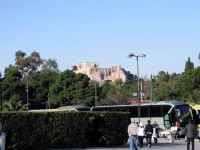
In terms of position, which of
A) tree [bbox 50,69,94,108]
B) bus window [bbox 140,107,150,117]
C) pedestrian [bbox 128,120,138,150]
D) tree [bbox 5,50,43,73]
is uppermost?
tree [bbox 5,50,43,73]

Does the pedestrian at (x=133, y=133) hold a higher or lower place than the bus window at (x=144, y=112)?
lower

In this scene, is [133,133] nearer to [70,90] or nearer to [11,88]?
[11,88]

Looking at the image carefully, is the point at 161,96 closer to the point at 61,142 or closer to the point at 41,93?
the point at 41,93

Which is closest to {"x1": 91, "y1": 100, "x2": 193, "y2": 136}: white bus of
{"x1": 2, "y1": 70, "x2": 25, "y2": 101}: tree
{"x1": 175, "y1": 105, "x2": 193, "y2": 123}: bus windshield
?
{"x1": 175, "y1": 105, "x2": 193, "y2": 123}: bus windshield

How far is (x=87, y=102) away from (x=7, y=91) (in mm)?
13913

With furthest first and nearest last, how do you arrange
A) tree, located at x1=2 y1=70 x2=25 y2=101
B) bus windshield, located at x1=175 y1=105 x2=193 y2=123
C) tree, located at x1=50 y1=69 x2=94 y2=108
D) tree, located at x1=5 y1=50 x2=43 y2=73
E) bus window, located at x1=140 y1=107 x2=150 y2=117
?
tree, located at x1=5 y1=50 x2=43 y2=73 → tree, located at x1=50 y1=69 x2=94 y2=108 → tree, located at x1=2 y1=70 x2=25 y2=101 → bus window, located at x1=140 y1=107 x2=150 y2=117 → bus windshield, located at x1=175 y1=105 x2=193 y2=123

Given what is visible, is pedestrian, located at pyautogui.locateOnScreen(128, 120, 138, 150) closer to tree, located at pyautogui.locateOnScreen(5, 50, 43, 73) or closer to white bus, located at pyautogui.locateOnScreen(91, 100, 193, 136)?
white bus, located at pyautogui.locateOnScreen(91, 100, 193, 136)

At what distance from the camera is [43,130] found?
2517 centimetres

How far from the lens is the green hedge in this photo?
24203 millimetres

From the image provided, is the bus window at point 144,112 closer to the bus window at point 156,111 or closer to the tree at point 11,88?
the bus window at point 156,111

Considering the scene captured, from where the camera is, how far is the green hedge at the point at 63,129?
24.2m

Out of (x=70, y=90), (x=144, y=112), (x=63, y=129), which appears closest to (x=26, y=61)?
(x=70, y=90)

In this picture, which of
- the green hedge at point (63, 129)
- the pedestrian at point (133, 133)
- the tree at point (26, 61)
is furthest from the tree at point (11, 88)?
the pedestrian at point (133, 133)

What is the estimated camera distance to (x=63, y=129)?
85.0 ft
